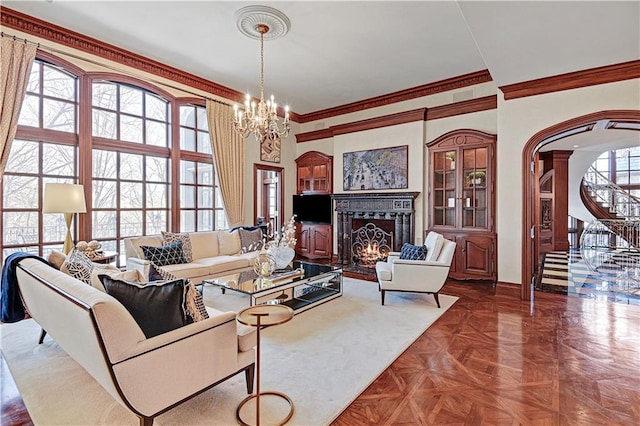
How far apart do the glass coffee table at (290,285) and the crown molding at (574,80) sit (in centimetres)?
369

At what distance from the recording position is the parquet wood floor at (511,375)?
2.07m

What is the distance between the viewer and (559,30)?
327 cm

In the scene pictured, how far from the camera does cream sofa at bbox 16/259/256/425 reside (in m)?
1.63

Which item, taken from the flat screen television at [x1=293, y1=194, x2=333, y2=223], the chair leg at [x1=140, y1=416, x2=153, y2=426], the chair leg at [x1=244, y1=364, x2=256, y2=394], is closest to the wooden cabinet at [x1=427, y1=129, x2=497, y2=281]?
the flat screen television at [x1=293, y1=194, x2=333, y2=223]

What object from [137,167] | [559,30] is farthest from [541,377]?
[137,167]

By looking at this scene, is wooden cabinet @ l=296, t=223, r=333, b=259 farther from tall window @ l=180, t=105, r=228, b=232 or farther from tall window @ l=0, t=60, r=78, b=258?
tall window @ l=0, t=60, r=78, b=258

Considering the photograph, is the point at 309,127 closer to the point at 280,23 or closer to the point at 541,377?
the point at 280,23

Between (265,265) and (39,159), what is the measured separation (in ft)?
10.9

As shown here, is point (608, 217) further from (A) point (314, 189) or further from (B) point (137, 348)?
(B) point (137, 348)

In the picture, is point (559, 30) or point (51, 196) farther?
point (51, 196)

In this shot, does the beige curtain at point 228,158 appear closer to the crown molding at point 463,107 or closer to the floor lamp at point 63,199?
the floor lamp at point 63,199

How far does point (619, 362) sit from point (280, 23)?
4.90 metres

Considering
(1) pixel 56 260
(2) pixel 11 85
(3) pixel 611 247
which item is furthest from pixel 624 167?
(2) pixel 11 85

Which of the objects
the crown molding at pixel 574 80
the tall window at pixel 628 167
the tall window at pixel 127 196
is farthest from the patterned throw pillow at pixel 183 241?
the tall window at pixel 628 167
